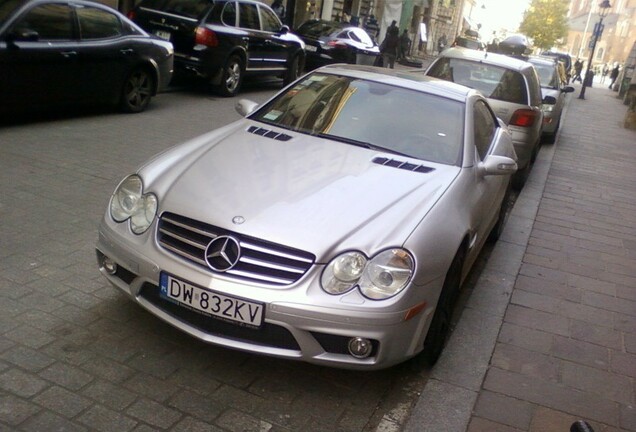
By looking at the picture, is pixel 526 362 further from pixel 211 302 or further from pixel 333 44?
pixel 333 44

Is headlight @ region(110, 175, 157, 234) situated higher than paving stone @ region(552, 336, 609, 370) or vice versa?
headlight @ region(110, 175, 157, 234)

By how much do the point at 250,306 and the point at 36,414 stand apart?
1027mm

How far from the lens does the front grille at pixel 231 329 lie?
332cm

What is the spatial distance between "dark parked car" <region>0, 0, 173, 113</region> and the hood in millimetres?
4346

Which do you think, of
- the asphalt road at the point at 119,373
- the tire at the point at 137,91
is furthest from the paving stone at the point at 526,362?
the tire at the point at 137,91

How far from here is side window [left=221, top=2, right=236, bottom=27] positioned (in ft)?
41.5

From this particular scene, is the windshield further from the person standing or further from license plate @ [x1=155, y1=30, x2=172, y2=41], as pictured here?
the person standing

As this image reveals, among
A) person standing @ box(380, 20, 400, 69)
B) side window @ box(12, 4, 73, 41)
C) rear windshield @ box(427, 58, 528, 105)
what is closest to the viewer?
side window @ box(12, 4, 73, 41)

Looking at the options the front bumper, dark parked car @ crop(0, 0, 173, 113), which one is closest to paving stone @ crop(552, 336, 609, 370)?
the front bumper

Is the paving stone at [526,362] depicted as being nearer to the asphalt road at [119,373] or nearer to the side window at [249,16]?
the asphalt road at [119,373]

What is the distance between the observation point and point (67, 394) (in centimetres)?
321

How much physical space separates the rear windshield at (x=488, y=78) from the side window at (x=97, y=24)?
433 centimetres

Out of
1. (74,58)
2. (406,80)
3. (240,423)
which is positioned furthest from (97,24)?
(240,423)

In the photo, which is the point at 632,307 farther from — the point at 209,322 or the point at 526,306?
the point at 209,322
